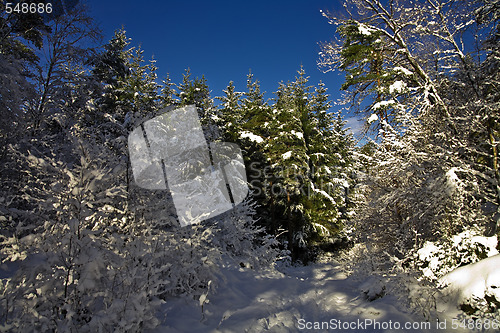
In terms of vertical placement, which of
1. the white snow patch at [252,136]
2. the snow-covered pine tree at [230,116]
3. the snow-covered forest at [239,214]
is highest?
the snow-covered pine tree at [230,116]

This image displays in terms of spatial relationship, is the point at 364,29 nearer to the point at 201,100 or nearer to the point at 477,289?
the point at 477,289

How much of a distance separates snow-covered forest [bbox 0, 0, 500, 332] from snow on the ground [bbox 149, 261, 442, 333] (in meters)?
0.04

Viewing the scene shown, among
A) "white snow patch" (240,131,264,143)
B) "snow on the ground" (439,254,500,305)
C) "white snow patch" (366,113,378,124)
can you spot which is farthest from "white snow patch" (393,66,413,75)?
"white snow patch" (240,131,264,143)

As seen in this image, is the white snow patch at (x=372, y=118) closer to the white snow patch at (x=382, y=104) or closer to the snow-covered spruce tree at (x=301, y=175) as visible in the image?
the white snow patch at (x=382, y=104)

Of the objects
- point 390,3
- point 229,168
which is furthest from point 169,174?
point 229,168

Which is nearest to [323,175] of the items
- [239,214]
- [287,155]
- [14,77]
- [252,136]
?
[287,155]

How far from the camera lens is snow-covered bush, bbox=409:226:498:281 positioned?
553 cm

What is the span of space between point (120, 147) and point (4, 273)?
313cm

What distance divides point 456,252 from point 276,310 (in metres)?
4.29

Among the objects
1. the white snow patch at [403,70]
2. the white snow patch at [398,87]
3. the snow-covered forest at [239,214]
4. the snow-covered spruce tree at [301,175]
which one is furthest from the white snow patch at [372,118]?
the snow-covered spruce tree at [301,175]

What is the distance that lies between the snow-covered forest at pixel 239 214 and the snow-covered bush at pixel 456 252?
32 millimetres

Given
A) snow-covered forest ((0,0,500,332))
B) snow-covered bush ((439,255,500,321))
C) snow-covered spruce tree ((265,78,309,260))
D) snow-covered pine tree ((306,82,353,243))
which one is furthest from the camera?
snow-covered pine tree ((306,82,353,243))

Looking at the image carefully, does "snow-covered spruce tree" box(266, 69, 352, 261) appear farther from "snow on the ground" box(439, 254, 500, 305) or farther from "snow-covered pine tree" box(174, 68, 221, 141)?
"snow on the ground" box(439, 254, 500, 305)

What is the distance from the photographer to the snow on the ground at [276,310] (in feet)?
14.9
